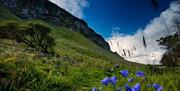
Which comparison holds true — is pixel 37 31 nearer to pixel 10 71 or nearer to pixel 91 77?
pixel 91 77

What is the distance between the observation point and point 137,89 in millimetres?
3303

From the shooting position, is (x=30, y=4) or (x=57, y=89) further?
(x=30, y=4)

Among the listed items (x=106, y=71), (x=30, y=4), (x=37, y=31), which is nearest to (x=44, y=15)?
(x=30, y=4)

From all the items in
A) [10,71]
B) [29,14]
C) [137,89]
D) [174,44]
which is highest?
[29,14]

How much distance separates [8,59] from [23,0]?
192 m

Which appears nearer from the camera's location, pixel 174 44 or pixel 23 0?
pixel 174 44

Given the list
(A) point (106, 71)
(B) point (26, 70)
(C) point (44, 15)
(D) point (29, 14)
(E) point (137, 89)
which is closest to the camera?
(E) point (137, 89)

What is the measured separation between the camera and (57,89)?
617cm

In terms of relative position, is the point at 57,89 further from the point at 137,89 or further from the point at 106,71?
the point at 106,71

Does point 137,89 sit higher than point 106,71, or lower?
lower

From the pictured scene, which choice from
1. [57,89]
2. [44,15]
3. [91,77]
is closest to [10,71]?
[57,89]

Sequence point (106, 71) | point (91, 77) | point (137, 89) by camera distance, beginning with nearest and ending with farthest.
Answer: point (137, 89) < point (91, 77) < point (106, 71)

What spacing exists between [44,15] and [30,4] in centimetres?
1238

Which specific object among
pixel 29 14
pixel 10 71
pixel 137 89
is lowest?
pixel 137 89
